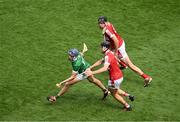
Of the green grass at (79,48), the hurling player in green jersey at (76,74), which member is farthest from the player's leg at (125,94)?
the hurling player in green jersey at (76,74)

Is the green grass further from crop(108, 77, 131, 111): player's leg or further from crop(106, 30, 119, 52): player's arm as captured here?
crop(106, 30, 119, 52): player's arm

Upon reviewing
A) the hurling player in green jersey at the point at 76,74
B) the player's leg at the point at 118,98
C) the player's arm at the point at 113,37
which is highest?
the player's arm at the point at 113,37

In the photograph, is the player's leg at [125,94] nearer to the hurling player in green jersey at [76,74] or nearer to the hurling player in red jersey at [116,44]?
the hurling player in green jersey at [76,74]

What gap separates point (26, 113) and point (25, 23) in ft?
19.6

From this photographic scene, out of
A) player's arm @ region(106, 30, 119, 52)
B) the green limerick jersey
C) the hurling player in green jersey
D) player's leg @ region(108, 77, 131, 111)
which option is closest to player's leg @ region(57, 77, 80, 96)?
the hurling player in green jersey

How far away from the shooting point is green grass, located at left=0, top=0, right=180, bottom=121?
12.3 meters

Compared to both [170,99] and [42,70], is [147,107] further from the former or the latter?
[42,70]

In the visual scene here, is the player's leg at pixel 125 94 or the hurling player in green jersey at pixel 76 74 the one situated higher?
the hurling player in green jersey at pixel 76 74

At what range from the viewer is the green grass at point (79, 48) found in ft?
40.5

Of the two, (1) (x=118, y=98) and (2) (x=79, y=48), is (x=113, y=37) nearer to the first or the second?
(1) (x=118, y=98)

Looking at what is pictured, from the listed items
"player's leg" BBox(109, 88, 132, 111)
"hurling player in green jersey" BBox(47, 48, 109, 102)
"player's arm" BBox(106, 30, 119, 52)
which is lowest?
"player's leg" BBox(109, 88, 132, 111)

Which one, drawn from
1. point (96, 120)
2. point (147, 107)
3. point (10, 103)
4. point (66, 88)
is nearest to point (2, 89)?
point (10, 103)

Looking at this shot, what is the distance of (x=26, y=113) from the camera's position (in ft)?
39.9

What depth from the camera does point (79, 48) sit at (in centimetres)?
1571
